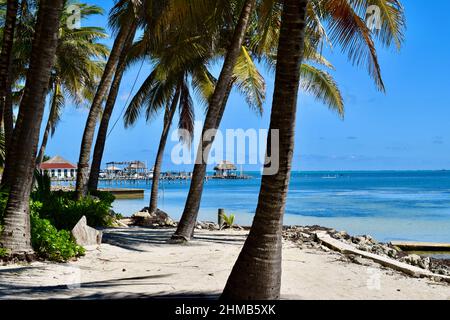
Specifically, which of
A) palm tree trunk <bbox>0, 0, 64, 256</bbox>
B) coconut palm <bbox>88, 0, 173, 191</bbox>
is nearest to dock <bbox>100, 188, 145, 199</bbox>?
coconut palm <bbox>88, 0, 173, 191</bbox>

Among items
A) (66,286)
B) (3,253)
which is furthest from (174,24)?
(66,286)

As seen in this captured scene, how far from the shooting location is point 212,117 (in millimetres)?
12531

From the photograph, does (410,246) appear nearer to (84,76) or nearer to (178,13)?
(178,13)

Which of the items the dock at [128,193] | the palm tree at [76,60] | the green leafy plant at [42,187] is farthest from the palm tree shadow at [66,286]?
the dock at [128,193]

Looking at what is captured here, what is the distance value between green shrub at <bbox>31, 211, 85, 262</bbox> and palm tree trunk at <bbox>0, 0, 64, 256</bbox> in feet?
1.26

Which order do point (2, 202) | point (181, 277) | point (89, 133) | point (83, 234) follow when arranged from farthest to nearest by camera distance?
point (89, 133) < point (83, 234) < point (2, 202) < point (181, 277)

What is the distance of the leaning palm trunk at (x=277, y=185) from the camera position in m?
5.59

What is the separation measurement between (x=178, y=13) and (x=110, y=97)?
266 inches

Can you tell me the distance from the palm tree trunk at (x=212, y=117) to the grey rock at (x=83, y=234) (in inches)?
92.6

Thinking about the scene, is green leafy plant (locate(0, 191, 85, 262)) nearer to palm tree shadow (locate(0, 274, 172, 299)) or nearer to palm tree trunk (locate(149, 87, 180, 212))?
palm tree shadow (locate(0, 274, 172, 299))

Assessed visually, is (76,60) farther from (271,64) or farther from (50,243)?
(50,243)

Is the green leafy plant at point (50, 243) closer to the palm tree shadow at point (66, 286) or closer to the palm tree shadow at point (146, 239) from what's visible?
the palm tree shadow at point (66, 286)

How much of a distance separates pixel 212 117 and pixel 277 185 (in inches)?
278
